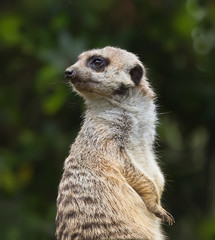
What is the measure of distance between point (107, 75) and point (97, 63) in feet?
0.50

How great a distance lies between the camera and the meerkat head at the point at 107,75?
192 inches

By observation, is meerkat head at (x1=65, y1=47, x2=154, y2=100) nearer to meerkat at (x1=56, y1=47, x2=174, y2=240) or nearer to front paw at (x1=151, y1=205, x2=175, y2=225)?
meerkat at (x1=56, y1=47, x2=174, y2=240)

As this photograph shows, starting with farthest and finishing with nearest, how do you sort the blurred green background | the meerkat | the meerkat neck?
the blurred green background, the meerkat neck, the meerkat

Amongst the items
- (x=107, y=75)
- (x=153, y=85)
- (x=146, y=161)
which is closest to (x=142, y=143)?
(x=146, y=161)

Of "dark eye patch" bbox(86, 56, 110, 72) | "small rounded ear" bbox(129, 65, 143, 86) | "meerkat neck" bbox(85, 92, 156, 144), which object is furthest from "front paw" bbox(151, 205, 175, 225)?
"dark eye patch" bbox(86, 56, 110, 72)

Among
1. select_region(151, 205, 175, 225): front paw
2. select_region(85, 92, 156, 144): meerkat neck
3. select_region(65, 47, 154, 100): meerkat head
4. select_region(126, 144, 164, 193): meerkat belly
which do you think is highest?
select_region(65, 47, 154, 100): meerkat head

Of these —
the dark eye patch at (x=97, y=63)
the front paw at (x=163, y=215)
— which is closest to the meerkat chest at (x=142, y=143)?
the front paw at (x=163, y=215)

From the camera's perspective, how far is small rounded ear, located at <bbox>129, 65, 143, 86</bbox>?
16.6 feet

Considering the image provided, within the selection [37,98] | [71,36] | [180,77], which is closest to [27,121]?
[37,98]

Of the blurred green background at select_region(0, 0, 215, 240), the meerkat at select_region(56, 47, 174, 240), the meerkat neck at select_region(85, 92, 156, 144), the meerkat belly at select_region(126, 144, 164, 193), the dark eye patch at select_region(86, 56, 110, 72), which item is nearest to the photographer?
the meerkat at select_region(56, 47, 174, 240)

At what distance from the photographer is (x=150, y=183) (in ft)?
14.7

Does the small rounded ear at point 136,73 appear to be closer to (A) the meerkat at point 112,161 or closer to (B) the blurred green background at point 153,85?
(A) the meerkat at point 112,161

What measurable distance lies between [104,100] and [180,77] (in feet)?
9.87

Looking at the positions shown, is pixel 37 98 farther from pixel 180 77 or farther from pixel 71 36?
pixel 180 77
